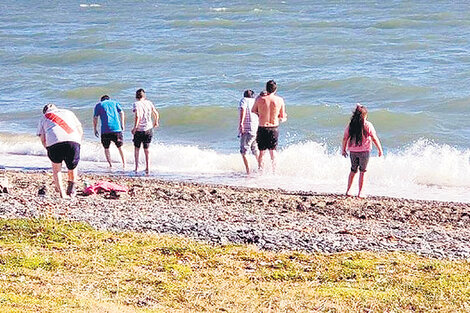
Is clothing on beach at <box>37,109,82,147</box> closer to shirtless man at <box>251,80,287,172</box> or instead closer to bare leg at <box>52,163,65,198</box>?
bare leg at <box>52,163,65,198</box>

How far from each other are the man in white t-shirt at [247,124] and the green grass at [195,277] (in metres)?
6.84

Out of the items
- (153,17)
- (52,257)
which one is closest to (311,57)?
(153,17)

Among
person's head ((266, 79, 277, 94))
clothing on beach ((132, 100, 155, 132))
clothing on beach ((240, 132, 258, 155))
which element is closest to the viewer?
person's head ((266, 79, 277, 94))

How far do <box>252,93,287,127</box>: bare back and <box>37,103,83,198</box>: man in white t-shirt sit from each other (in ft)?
13.7

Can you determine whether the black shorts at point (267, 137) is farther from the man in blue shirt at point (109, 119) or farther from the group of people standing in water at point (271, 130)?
the man in blue shirt at point (109, 119)

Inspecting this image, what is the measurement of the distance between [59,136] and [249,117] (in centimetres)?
498

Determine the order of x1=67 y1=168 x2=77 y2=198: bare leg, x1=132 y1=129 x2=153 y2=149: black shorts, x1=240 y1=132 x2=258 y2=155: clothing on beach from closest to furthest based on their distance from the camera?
x1=67 y1=168 x2=77 y2=198: bare leg < x1=240 y1=132 x2=258 y2=155: clothing on beach < x1=132 y1=129 x2=153 y2=149: black shorts

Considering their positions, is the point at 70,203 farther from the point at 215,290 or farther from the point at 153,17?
the point at 153,17

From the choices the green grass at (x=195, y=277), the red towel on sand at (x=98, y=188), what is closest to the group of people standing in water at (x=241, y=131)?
the red towel on sand at (x=98, y=188)

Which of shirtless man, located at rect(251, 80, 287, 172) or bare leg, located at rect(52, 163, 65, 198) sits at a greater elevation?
shirtless man, located at rect(251, 80, 287, 172)

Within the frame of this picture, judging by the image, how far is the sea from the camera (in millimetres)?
19031

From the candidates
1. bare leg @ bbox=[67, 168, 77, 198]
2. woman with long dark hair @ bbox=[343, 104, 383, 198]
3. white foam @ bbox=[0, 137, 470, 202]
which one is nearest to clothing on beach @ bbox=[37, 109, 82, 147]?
bare leg @ bbox=[67, 168, 77, 198]

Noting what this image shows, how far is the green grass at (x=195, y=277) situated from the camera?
793 cm

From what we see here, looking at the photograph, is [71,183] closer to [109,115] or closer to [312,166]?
[109,115]
